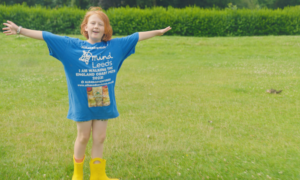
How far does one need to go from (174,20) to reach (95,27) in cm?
2515

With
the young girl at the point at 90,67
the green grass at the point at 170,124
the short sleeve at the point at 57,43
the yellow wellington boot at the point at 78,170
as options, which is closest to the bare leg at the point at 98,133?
the young girl at the point at 90,67

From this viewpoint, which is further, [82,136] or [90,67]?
[82,136]

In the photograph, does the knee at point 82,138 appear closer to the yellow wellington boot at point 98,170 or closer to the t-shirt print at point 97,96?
the yellow wellington boot at point 98,170

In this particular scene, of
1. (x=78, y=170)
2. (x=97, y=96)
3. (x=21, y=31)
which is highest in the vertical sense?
(x=21, y=31)

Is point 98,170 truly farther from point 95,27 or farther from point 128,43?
point 95,27

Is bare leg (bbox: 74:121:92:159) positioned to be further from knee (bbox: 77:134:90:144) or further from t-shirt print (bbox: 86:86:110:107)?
t-shirt print (bbox: 86:86:110:107)

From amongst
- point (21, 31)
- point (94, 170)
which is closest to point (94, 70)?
point (21, 31)

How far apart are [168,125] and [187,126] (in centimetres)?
39

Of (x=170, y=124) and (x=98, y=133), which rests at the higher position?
(x=98, y=133)

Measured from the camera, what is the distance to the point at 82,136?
380cm

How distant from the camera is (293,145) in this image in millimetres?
5348

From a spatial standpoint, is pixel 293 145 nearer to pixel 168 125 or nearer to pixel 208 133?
pixel 208 133

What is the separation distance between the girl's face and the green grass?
193 centimetres

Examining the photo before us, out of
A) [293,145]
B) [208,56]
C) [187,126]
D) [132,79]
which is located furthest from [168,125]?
[208,56]
